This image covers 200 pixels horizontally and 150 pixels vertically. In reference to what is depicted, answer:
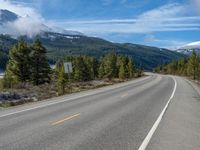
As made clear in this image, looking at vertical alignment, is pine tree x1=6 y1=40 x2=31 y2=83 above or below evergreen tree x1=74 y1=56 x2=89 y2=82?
above

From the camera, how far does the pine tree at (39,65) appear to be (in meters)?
57.3

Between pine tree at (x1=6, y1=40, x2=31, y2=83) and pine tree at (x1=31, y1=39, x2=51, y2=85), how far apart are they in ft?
3.64

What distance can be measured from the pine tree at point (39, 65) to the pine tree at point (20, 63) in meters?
1.11

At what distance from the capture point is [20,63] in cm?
5578

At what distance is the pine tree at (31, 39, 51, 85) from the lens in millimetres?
57312

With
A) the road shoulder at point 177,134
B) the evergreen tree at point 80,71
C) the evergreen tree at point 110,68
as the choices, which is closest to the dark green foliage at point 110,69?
the evergreen tree at point 110,68

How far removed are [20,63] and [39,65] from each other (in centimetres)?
348

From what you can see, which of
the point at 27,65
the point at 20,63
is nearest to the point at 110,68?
the point at 27,65

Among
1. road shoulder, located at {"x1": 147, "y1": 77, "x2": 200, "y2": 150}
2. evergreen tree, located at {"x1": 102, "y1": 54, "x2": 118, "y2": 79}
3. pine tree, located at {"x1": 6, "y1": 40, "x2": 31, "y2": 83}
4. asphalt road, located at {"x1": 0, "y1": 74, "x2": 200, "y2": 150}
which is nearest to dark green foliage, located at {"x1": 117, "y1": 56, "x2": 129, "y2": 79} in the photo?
evergreen tree, located at {"x1": 102, "y1": 54, "x2": 118, "y2": 79}

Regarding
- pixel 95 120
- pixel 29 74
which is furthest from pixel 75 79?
pixel 95 120

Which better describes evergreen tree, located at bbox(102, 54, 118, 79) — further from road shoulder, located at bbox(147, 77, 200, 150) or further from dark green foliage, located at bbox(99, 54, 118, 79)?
road shoulder, located at bbox(147, 77, 200, 150)

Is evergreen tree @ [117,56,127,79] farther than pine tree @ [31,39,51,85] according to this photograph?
Yes

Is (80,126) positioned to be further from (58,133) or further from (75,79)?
(75,79)

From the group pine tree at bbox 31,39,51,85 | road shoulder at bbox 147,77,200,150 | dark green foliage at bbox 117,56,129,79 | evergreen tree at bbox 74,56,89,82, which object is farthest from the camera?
evergreen tree at bbox 74,56,89,82
